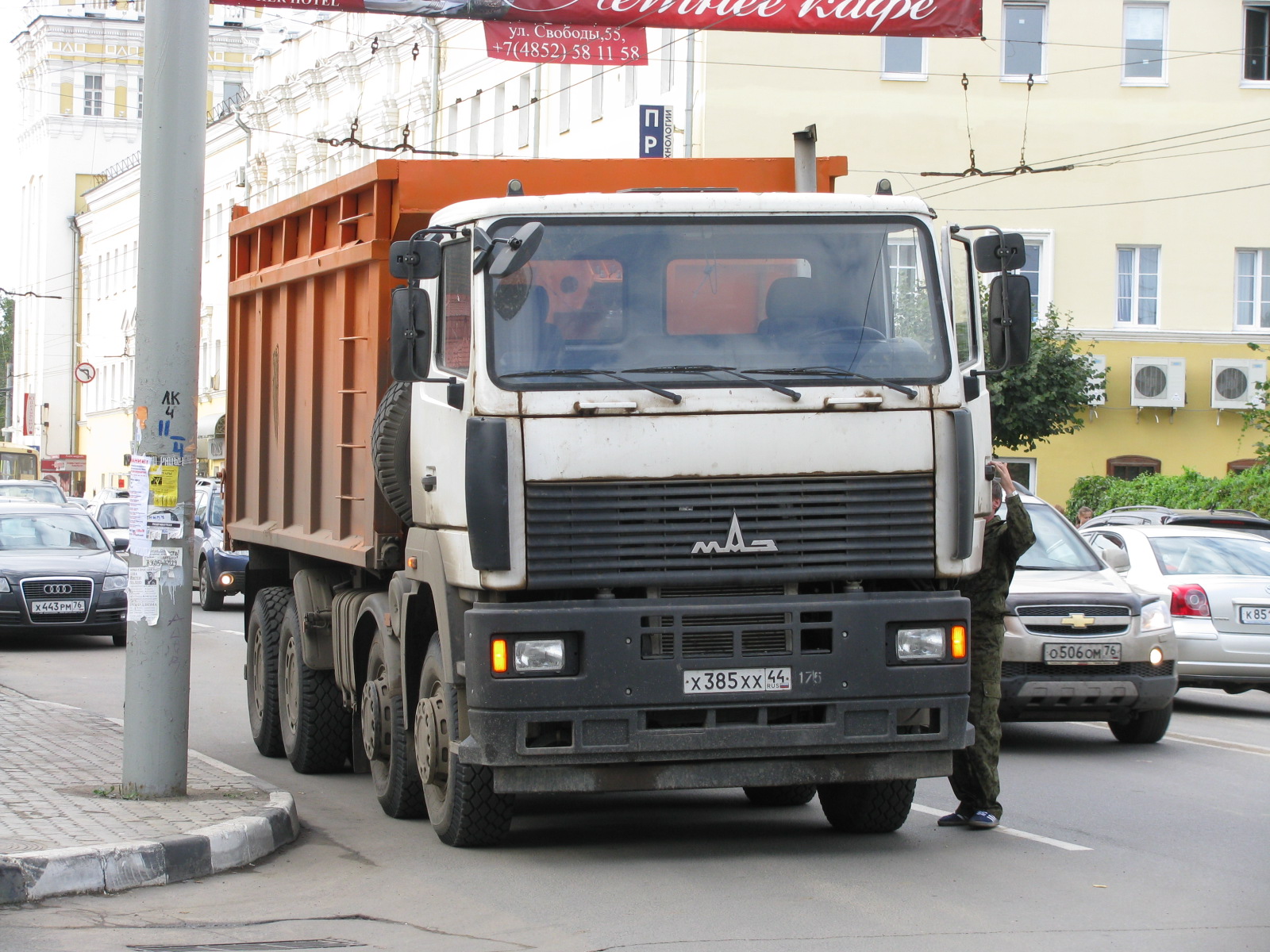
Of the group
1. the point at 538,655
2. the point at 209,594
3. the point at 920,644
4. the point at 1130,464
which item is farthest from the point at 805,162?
the point at 1130,464

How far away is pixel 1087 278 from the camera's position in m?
37.9

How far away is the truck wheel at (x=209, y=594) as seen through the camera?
89.6 ft

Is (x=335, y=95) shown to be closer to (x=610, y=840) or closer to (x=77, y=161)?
(x=77, y=161)

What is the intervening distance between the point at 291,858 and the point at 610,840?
1422 millimetres

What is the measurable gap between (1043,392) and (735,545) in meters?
27.2

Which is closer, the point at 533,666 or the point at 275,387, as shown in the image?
the point at 533,666

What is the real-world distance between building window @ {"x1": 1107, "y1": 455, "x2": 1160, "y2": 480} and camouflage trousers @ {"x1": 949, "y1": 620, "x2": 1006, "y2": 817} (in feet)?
100

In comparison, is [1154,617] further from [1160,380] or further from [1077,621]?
[1160,380]

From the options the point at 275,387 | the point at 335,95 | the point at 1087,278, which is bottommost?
the point at 275,387

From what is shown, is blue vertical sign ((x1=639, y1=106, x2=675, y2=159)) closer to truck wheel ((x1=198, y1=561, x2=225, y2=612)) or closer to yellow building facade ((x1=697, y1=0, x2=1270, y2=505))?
yellow building facade ((x1=697, y1=0, x2=1270, y2=505))

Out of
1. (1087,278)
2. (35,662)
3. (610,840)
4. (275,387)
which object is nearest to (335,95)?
(1087,278)

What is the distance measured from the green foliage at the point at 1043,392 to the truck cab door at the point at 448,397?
2574 centimetres

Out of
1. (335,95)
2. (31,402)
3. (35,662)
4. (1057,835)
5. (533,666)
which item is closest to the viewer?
(533,666)

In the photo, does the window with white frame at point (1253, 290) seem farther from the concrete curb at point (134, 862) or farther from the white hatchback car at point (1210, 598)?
the concrete curb at point (134, 862)
